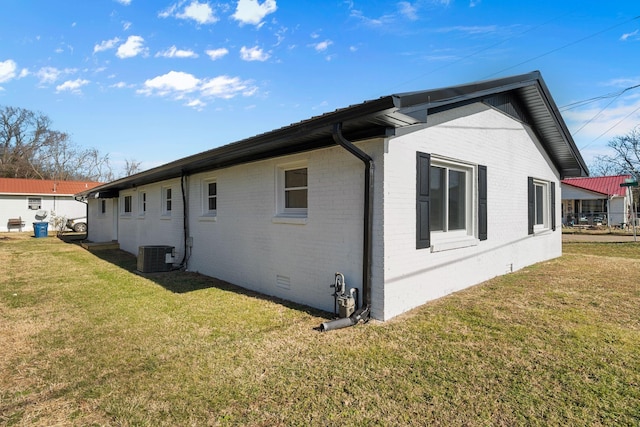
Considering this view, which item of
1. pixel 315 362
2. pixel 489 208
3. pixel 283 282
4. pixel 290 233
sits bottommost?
pixel 315 362

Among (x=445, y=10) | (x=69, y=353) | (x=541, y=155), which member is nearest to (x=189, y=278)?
(x=69, y=353)

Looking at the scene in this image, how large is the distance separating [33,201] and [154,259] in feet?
84.3

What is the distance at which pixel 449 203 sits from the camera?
618 centimetres

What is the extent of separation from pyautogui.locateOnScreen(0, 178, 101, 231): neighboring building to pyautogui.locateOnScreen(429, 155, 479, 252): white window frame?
27.1m

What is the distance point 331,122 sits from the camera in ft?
14.1

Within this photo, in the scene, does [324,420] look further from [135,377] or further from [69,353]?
[69,353]

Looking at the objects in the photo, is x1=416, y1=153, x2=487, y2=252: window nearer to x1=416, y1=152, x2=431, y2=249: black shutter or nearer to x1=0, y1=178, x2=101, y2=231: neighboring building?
x1=416, y1=152, x2=431, y2=249: black shutter

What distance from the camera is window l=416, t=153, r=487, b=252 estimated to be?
17.1 feet

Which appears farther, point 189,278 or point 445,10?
point 445,10

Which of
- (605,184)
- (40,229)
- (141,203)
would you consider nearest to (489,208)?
(141,203)

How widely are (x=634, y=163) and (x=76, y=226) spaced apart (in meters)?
42.6

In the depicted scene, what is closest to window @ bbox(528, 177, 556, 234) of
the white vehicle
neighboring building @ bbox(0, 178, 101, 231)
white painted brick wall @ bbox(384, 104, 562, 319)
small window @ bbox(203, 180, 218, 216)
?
white painted brick wall @ bbox(384, 104, 562, 319)

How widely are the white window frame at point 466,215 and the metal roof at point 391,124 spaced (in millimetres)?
1005

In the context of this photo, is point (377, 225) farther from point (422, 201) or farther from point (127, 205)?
point (127, 205)
